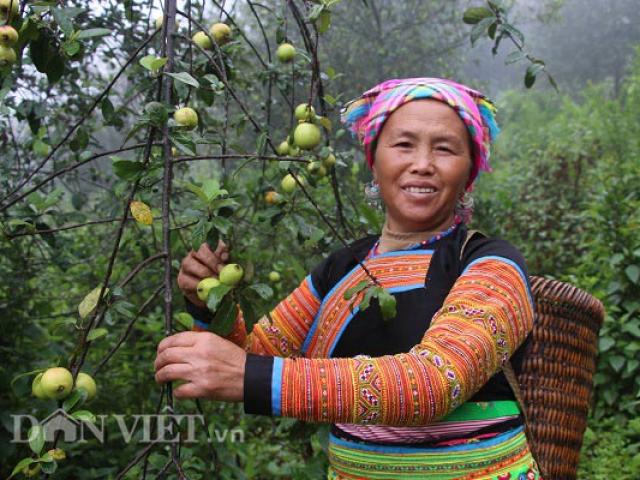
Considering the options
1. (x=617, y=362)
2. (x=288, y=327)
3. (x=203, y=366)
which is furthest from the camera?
(x=617, y=362)

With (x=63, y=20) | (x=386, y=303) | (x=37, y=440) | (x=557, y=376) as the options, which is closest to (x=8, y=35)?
(x=63, y=20)

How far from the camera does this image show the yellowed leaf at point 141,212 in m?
1.06

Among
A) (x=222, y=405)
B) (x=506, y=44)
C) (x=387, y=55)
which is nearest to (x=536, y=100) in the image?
(x=506, y=44)

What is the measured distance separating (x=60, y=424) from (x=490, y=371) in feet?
2.14

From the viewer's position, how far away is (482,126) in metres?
1.48

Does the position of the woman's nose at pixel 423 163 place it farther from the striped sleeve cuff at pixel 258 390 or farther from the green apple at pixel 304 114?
the striped sleeve cuff at pixel 258 390

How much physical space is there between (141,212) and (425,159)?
569mm

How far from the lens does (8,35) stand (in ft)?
3.60

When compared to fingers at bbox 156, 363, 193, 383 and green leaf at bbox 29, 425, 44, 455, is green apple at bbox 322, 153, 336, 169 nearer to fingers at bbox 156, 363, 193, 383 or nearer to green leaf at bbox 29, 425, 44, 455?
fingers at bbox 156, 363, 193, 383

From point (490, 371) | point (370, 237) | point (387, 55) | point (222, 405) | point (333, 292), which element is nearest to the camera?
point (490, 371)

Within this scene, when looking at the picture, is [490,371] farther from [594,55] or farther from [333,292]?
[594,55]

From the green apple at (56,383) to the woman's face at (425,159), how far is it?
711mm

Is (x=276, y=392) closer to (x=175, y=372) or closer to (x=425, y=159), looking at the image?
(x=175, y=372)

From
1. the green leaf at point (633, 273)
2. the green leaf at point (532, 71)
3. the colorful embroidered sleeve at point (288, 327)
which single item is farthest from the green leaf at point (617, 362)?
the colorful embroidered sleeve at point (288, 327)
